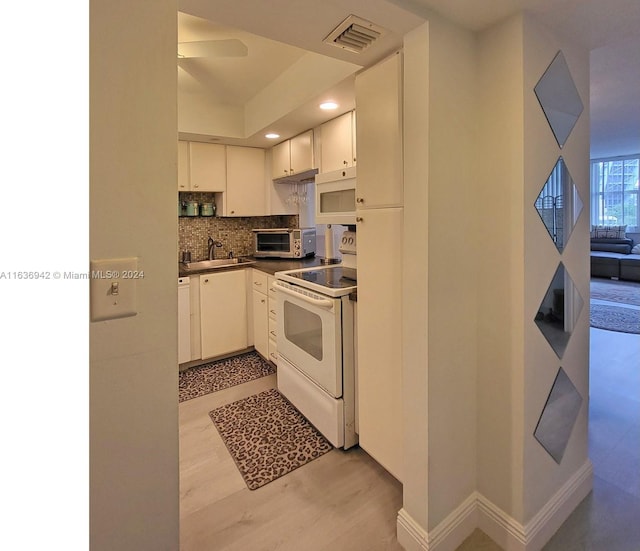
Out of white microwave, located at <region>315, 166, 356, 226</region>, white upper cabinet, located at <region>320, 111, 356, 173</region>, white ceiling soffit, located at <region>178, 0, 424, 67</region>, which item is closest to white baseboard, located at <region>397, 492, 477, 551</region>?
white microwave, located at <region>315, 166, 356, 226</region>

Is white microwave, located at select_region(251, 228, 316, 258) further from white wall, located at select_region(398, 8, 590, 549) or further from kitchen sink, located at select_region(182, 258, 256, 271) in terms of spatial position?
white wall, located at select_region(398, 8, 590, 549)

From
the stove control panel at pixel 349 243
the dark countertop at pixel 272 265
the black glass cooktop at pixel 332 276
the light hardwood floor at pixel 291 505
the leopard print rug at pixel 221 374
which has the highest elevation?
the stove control panel at pixel 349 243

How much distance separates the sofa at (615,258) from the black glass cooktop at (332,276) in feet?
22.0

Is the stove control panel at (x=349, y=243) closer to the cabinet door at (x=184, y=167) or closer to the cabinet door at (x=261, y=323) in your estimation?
the cabinet door at (x=261, y=323)

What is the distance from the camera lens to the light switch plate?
77cm

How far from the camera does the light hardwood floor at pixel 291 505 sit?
5.04ft

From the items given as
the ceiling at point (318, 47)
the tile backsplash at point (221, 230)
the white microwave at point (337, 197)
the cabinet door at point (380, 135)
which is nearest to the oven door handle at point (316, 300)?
the white microwave at point (337, 197)

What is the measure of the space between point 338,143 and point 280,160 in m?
1.03

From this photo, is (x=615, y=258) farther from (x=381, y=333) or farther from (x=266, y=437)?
(x=266, y=437)

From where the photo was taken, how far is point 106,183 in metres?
0.76

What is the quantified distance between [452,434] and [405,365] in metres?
0.34

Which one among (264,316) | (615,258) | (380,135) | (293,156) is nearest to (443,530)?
(380,135)

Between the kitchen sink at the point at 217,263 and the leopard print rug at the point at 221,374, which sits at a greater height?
the kitchen sink at the point at 217,263

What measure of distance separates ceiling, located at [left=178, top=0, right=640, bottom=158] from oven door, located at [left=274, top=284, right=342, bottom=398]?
4.09ft
